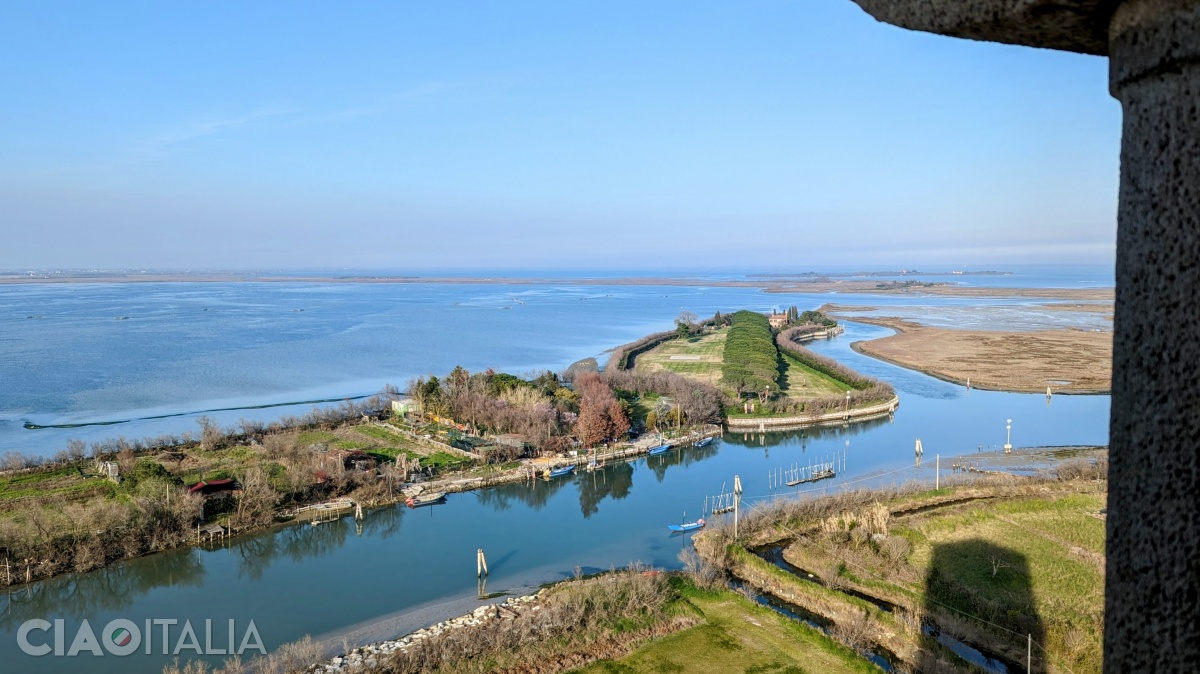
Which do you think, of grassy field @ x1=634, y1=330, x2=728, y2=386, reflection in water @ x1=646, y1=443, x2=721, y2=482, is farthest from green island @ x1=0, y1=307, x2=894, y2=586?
grassy field @ x1=634, y1=330, x2=728, y2=386

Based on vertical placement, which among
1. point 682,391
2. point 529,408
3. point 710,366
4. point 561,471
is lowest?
point 561,471

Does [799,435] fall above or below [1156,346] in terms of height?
below

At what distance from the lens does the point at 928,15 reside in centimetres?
109

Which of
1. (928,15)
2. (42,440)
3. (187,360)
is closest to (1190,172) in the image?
(928,15)

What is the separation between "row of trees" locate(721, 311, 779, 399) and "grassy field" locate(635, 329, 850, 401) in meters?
0.50

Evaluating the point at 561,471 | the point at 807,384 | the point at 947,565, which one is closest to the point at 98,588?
the point at 561,471

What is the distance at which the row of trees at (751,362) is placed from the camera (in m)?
27.6

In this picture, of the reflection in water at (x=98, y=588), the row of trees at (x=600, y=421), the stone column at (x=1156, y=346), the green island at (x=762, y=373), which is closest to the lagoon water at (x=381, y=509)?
the reflection in water at (x=98, y=588)

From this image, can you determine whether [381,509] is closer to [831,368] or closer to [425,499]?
[425,499]

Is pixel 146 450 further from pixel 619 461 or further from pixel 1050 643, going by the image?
pixel 1050 643

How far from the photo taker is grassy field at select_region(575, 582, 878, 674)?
367 inches

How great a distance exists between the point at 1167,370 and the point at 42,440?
87.3 feet

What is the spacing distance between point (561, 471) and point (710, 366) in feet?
50.9

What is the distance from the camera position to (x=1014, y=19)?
39.3 inches
